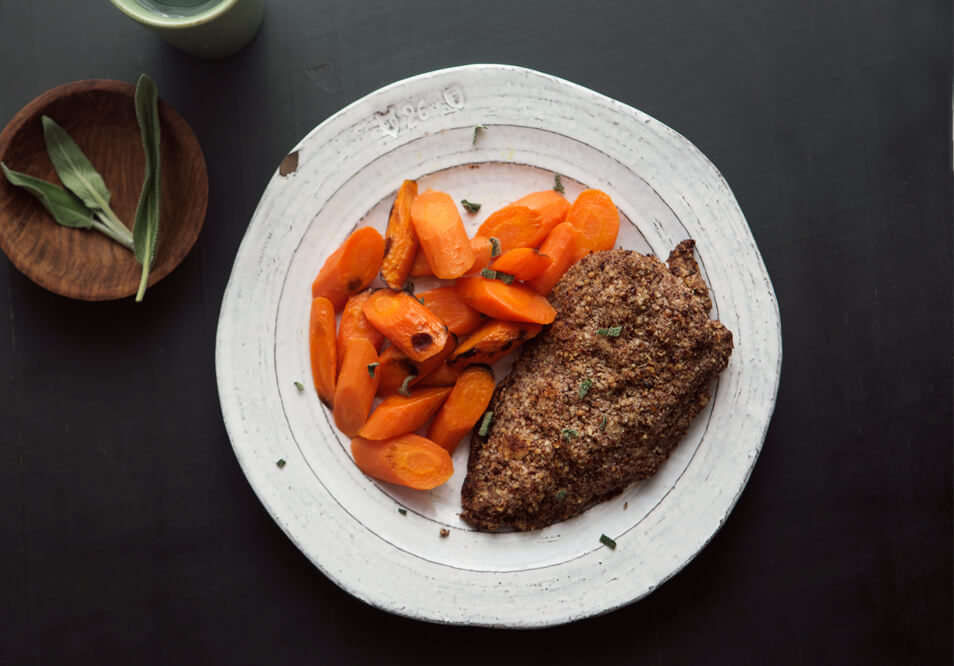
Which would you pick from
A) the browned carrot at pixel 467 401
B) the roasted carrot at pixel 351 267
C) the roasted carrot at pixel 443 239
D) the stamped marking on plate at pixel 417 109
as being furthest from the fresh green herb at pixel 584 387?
the stamped marking on plate at pixel 417 109

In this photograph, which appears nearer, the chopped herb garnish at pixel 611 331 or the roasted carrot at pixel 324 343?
the chopped herb garnish at pixel 611 331

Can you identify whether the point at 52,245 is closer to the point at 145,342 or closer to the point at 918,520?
the point at 145,342

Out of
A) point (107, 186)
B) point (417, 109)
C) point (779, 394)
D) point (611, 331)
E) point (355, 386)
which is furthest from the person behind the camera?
point (779, 394)

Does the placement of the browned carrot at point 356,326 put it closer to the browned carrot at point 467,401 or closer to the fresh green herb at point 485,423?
the browned carrot at point 467,401

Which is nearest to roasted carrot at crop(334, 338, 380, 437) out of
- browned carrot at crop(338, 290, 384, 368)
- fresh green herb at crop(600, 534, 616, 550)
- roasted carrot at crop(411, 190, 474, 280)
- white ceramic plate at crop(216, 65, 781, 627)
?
browned carrot at crop(338, 290, 384, 368)

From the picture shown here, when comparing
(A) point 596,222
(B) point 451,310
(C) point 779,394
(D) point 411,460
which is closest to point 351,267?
(B) point 451,310

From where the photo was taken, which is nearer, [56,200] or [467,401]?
[467,401]

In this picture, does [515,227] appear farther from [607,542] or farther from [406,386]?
[607,542]

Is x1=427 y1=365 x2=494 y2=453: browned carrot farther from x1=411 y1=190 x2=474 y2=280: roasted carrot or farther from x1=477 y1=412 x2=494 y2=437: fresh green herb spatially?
x1=411 y1=190 x2=474 y2=280: roasted carrot
